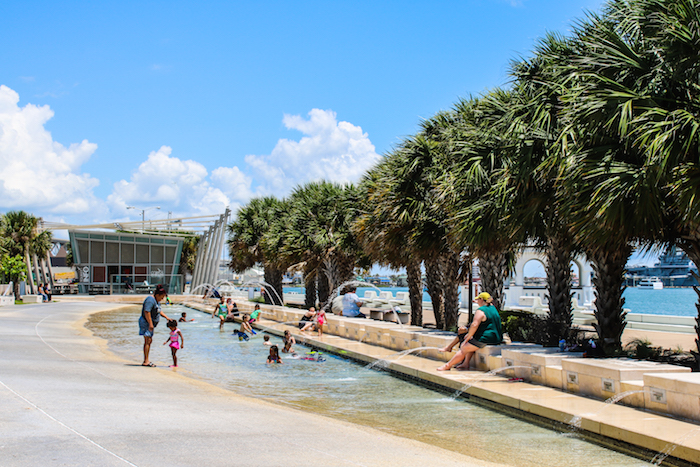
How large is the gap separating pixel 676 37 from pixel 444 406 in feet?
21.6

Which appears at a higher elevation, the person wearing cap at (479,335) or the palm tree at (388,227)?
the palm tree at (388,227)

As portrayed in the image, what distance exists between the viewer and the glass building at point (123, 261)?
6091cm

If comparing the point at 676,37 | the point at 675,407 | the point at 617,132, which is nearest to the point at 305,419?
the point at 675,407

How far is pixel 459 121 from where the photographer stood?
20.2 meters

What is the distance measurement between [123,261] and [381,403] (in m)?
58.6

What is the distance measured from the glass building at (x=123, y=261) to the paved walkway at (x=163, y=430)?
54.2 meters

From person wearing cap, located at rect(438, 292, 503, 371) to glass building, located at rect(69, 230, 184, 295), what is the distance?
2178 inches

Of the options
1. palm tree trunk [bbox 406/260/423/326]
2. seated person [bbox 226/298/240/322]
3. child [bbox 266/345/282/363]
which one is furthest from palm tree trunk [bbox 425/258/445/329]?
seated person [bbox 226/298/240/322]

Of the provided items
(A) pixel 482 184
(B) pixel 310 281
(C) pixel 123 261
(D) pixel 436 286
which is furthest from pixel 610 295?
(C) pixel 123 261

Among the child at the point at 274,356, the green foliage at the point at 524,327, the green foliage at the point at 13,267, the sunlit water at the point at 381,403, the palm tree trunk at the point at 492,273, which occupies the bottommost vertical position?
the sunlit water at the point at 381,403

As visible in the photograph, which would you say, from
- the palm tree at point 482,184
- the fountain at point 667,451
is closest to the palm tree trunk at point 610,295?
the palm tree at point 482,184

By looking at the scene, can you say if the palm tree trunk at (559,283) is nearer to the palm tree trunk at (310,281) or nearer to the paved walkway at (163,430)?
the paved walkway at (163,430)

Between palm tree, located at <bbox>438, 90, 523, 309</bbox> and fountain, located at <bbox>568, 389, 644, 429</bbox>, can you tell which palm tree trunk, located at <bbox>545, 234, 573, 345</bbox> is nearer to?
palm tree, located at <bbox>438, 90, 523, 309</bbox>

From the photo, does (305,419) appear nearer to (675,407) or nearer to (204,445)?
(204,445)
